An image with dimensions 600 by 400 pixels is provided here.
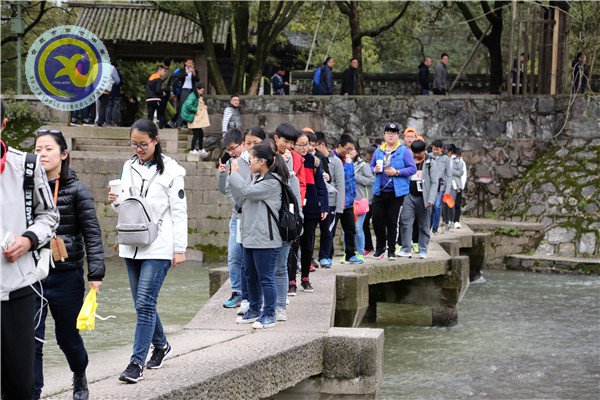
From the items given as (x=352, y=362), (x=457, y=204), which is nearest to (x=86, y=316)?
(x=352, y=362)

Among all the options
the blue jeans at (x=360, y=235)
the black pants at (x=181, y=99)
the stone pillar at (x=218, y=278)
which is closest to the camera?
the stone pillar at (x=218, y=278)

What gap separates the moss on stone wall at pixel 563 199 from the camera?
888 inches

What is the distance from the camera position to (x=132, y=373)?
257 inches

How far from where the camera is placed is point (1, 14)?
30109 millimetres

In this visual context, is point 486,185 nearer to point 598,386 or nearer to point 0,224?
point 598,386

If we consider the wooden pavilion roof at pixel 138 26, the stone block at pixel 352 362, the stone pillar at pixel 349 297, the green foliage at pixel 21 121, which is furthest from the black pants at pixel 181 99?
the stone block at pixel 352 362

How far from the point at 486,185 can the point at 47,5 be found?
50.2ft

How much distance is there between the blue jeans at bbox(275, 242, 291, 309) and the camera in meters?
9.02

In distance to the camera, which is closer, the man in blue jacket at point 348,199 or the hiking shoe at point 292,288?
the hiking shoe at point 292,288

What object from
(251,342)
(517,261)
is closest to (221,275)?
(251,342)

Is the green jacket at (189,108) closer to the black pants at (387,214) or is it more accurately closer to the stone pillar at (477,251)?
the stone pillar at (477,251)

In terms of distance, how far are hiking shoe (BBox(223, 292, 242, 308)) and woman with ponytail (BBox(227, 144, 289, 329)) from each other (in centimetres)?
106

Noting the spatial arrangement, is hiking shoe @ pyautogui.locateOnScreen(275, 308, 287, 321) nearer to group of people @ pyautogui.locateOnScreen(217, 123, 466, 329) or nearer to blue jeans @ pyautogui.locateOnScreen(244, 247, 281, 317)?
group of people @ pyautogui.locateOnScreen(217, 123, 466, 329)

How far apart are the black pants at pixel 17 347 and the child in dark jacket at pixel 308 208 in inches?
226
